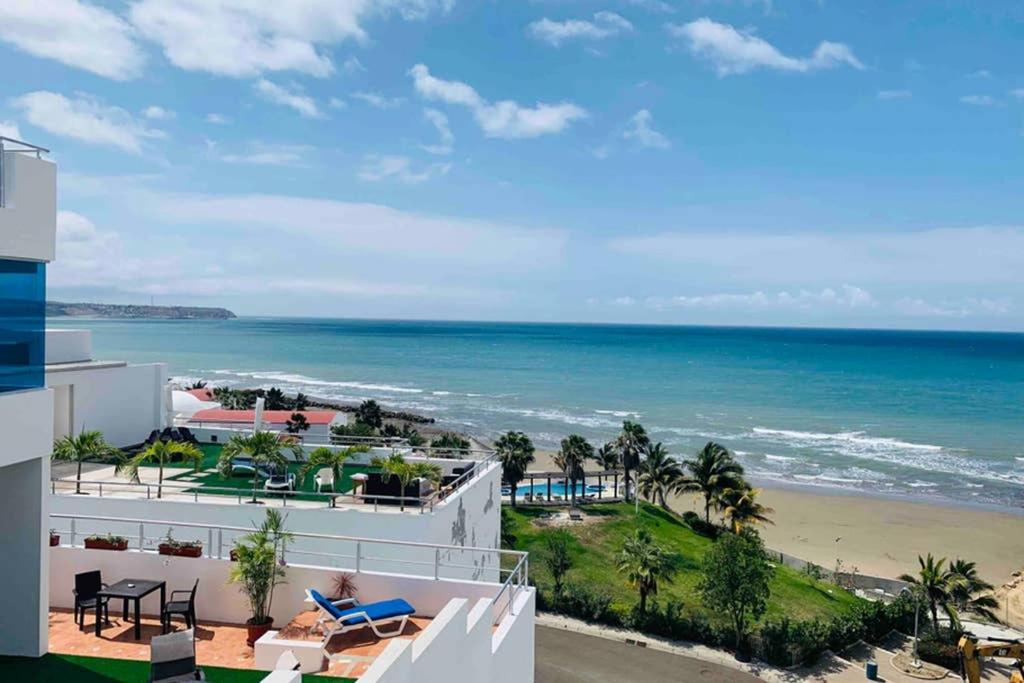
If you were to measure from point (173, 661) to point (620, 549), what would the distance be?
94.8 feet

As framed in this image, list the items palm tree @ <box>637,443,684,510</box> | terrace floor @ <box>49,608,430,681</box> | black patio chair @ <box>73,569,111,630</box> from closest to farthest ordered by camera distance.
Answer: terrace floor @ <box>49,608,430,681</box>
black patio chair @ <box>73,569,111,630</box>
palm tree @ <box>637,443,684,510</box>

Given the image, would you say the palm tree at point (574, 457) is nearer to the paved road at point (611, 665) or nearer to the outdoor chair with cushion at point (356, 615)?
the paved road at point (611, 665)

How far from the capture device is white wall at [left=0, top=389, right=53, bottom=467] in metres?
7.56

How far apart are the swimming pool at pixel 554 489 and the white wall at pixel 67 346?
2440 centimetres

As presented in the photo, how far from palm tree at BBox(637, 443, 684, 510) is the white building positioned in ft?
122

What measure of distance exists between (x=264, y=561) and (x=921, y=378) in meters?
Answer: 131

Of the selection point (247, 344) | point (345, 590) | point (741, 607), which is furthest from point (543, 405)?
point (247, 344)

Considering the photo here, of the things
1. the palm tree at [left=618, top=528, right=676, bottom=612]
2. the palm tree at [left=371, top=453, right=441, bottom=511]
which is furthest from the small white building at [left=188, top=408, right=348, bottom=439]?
the palm tree at [left=371, top=453, right=441, bottom=511]

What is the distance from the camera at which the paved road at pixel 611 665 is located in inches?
854

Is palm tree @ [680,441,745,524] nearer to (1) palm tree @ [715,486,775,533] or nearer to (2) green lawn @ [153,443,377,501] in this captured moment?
(1) palm tree @ [715,486,775,533]

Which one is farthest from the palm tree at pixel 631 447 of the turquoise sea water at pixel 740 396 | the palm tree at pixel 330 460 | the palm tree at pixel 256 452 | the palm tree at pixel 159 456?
the palm tree at pixel 159 456

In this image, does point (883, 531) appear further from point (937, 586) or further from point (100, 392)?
point (100, 392)

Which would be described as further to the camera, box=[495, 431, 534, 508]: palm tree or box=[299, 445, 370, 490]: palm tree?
box=[495, 431, 534, 508]: palm tree

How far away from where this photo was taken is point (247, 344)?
19475 cm
